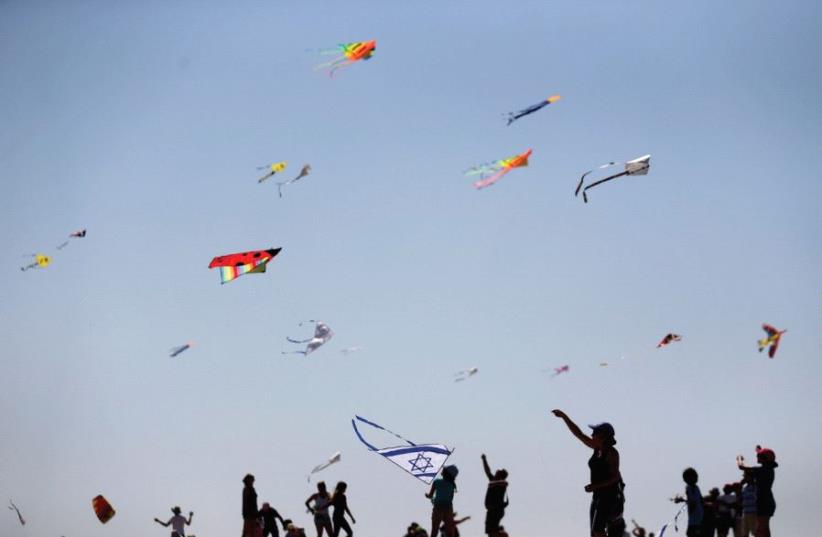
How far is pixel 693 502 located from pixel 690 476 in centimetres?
74

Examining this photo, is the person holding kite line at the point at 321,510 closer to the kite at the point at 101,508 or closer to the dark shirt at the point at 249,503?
the dark shirt at the point at 249,503

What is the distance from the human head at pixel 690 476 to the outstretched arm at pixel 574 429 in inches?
146

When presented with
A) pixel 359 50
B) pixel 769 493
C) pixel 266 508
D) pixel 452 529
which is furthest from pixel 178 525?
pixel 769 493

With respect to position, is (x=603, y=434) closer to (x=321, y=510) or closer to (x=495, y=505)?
(x=495, y=505)

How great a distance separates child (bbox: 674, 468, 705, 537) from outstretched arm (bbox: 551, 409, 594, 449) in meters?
3.75

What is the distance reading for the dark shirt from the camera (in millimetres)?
19594

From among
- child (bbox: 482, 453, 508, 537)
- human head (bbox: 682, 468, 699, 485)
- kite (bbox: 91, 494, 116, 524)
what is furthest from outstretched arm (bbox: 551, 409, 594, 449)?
kite (bbox: 91, 494, 116, 524)

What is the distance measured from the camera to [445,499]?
1817cm

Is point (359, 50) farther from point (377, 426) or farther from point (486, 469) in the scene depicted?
point (486, 469)

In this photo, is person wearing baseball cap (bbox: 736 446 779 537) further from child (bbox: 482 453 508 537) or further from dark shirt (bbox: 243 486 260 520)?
dark shirt (bbox: 243 486 260 520)

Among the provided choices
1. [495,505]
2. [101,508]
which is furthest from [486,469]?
[101,508]

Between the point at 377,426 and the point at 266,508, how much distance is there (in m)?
2.96

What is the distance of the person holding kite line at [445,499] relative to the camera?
59.5 feet

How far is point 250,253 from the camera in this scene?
2525 centimetres
